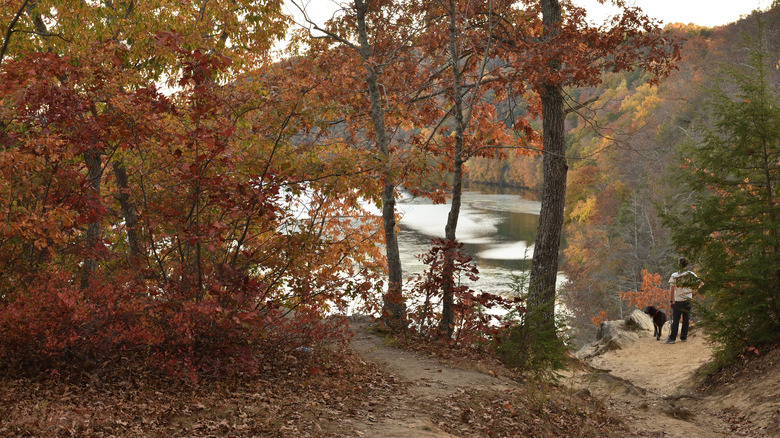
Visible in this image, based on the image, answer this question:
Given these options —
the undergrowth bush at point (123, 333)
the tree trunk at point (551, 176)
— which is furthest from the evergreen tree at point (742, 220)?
the undergrowth bush at point (123, 333)

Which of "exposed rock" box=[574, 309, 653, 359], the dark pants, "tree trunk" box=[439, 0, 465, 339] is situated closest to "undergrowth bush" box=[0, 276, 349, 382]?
"tree trunk" box=[439, 0, 465, 339]

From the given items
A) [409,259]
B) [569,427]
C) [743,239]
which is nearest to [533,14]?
[743,239]

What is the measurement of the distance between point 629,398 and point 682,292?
344 centimetres

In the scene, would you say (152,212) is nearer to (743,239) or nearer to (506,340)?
(506,340)

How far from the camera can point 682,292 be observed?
11.8m

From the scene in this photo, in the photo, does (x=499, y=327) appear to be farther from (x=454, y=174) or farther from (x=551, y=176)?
(x=551, y=176)

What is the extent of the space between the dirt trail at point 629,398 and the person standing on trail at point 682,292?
0.94 meters

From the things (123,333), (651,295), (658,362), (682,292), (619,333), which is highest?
(123,333)

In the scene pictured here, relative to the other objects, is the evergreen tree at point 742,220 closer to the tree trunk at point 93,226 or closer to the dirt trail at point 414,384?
the dirt trail at point 414,384

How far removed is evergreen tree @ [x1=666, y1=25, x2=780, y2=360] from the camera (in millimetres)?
8766

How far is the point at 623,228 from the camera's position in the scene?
40156 mm

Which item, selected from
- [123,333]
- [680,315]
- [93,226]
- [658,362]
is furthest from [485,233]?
[123,333]

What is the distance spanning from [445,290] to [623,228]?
111 ft

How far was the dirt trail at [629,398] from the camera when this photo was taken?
596cm
